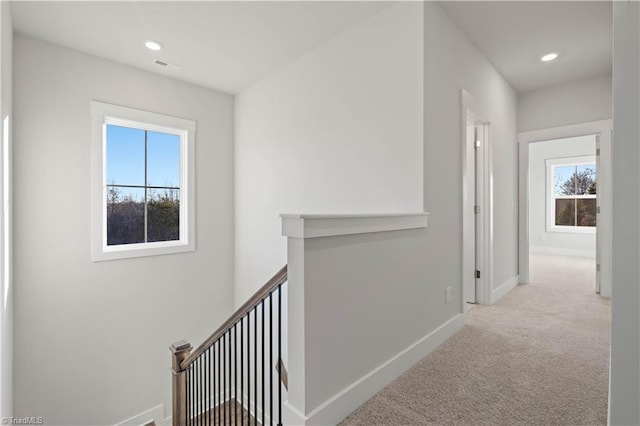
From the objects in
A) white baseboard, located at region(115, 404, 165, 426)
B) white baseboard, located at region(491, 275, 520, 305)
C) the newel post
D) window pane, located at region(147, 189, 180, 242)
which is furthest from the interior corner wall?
white baseboard, located at region(115, 404, 165, 426)

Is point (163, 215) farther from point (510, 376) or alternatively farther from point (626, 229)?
point (626, 229)

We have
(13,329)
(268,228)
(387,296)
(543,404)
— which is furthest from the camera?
(268,228)

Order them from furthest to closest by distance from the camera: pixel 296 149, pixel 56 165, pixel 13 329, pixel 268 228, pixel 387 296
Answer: pixel 268 228
pixel 296 149
pixel 56 165
pixel 13 329
pixel 387 296

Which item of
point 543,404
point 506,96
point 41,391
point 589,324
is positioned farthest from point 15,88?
point 589,324

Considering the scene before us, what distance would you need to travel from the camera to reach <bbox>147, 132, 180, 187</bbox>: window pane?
3.68m

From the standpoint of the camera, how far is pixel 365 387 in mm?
1743

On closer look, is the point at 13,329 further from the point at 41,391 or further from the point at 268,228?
the point at 268,228

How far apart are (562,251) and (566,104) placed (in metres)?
4.57

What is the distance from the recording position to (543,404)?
5.47ft

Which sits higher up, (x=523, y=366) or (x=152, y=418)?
(x=523, y=366)

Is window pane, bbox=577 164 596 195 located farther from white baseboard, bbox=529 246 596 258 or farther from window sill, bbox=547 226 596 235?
white baseboard, bbox=529 246 596 258

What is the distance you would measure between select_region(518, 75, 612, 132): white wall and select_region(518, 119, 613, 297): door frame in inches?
3.6

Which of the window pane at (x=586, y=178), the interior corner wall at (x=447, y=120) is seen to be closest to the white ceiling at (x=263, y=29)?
the interior corner wall at (x=447, y=120)

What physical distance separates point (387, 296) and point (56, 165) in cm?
323
